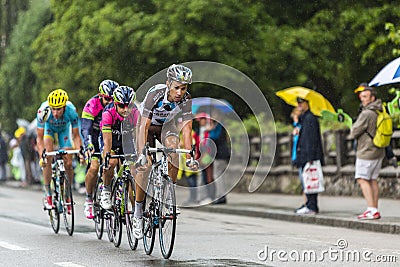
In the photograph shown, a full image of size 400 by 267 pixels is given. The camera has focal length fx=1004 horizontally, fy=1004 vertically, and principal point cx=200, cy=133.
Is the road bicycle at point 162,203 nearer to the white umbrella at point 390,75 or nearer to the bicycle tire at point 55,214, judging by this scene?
the bicycle tire at point 55,214

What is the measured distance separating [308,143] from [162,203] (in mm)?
7281

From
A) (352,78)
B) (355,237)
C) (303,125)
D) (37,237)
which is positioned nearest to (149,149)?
(37,237)

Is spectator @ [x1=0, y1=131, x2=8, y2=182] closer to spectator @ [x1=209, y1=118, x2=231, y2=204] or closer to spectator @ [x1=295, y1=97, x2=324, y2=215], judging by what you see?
spectator @ [x1=209, y1=118, x2=231, y2=204]

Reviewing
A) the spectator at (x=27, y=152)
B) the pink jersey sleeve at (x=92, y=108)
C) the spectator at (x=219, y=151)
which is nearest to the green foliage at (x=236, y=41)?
the spectator at (x=27, y=152)

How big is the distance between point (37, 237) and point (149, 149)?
10.6 feet

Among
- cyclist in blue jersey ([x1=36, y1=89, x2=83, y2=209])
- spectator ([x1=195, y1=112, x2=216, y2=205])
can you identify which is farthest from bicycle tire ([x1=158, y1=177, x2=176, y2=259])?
spectator ([x1=195, y1=112, x2=216, y2=205])

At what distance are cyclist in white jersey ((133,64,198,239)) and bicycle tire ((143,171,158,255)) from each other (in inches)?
3.9

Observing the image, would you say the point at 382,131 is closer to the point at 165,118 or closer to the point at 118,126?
the point at 118,126

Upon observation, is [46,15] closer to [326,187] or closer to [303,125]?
[326,187]

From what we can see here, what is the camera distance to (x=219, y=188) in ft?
74.5

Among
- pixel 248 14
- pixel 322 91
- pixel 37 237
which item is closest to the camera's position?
pixel 37 237

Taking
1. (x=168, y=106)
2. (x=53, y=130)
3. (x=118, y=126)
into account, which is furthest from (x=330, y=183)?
(x=168, y=106)

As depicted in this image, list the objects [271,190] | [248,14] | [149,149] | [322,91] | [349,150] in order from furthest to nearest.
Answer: [322,91]
[248,14]
[271,190]
[349,150]
[149,149]

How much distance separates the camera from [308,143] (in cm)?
1761
